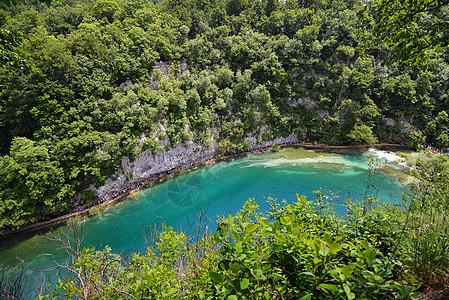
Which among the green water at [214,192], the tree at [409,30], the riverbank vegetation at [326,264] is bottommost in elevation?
the green water at [214,192]

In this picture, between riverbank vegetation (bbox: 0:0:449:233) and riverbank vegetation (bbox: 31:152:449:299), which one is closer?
riverbank vegetation (bbox: 31:152:449:299)

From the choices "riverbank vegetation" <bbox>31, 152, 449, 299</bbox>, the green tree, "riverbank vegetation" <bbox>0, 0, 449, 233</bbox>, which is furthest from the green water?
"riverbank vegetation" <bbox>31, 152, 449, 299</bbox>

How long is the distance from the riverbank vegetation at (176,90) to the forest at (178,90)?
0.40 feet

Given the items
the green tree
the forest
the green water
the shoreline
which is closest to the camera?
the green water

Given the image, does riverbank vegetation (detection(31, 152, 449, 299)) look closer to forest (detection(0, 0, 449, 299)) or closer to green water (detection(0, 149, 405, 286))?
green water (detection(0, 149, 405, 286))

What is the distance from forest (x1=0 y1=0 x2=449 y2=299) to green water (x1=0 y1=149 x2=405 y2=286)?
2.29 m

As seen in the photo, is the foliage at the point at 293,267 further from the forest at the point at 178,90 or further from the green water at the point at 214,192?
the forest at the point at 178,90

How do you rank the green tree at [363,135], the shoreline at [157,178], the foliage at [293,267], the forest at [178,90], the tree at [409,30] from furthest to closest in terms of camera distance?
the green tree at [363,135] → the forest at [178,90] → the shoreline at [157,178] → the tree at [409,30] → the foliage at [293,267]

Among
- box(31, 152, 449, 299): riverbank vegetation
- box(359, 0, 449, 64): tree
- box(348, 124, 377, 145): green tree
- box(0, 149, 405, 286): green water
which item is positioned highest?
box(359, 0, 449, 64): tree

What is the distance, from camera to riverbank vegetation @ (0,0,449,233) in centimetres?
1413

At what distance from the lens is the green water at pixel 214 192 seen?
12.5 m

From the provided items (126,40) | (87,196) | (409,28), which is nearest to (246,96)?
(126,40)

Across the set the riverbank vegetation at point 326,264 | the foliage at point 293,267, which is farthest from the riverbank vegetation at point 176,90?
the riverbank vegetation at point 326,264

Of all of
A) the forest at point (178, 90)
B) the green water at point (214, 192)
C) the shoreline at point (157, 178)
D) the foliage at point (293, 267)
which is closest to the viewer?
the foliage at point (293, 267)
